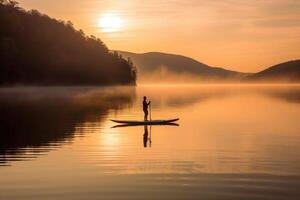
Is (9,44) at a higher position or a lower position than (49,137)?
higher

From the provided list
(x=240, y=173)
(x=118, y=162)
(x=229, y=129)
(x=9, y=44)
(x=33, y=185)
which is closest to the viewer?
(x=33, y=185)

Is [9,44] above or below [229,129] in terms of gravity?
above

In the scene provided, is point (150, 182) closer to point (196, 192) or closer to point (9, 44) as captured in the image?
point (196, 192)

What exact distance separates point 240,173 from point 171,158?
5852mm

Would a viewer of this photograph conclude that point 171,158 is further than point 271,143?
No

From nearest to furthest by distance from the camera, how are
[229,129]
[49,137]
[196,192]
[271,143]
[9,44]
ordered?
1. [196,192]
2. [271,143]
3. [49,137]
4. [229,129]
5. [9,44]

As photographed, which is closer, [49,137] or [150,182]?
[150,182]

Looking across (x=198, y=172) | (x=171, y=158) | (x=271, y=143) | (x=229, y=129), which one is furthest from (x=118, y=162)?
(x=229, y=129)

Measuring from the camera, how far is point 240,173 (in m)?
24.4

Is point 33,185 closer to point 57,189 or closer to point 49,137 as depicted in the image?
point 57,189

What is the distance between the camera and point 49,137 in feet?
134

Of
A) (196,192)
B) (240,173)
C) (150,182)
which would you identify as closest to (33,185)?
(150,182)

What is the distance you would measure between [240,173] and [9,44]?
14378cm

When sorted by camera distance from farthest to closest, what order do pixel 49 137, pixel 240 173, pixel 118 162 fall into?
pixel 49 137
pixel 118 162
pixel 240 173
